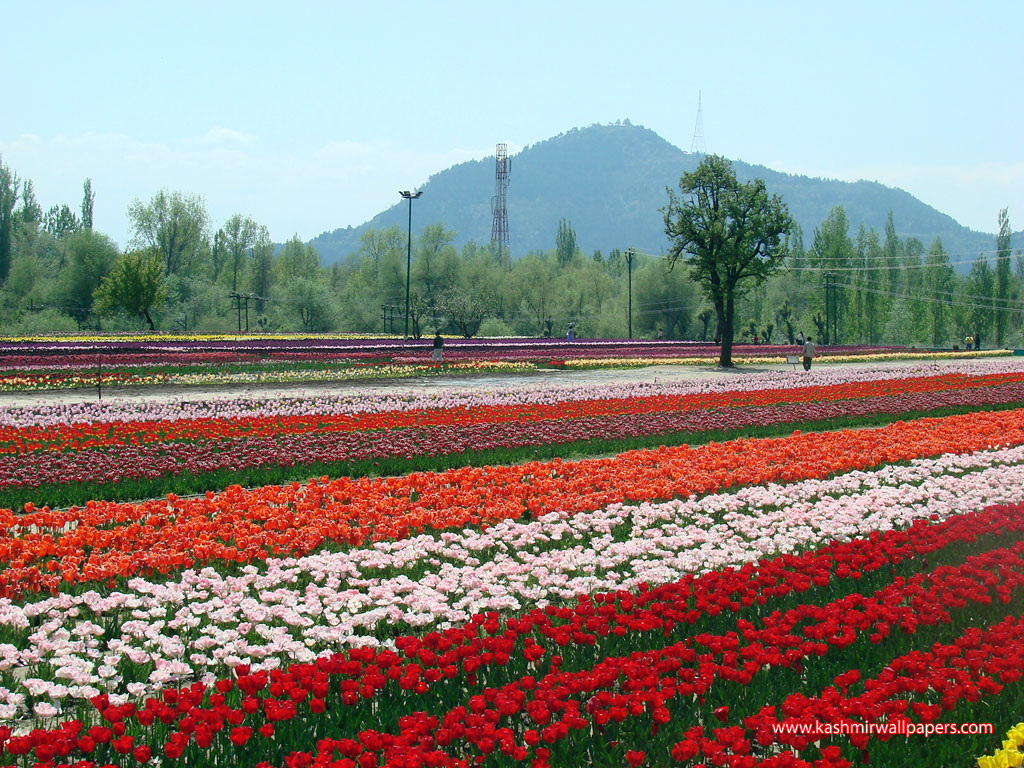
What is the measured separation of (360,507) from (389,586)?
2679mm

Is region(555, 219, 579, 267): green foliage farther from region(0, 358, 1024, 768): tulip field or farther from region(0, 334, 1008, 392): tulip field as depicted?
region(0, 358, 1024, 768): tulip field

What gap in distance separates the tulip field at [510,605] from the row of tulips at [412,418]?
2.50 feet

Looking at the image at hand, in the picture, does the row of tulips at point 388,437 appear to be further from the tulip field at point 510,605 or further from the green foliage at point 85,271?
the green foliage at point 85,271

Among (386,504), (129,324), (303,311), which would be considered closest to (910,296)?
(303,311)

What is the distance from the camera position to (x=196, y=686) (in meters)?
4.20

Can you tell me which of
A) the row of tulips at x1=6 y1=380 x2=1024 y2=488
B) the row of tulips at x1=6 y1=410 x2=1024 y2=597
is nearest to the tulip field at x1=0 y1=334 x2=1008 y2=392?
the row of tulips at x1=6 y1=380 x2=1024 y2=488

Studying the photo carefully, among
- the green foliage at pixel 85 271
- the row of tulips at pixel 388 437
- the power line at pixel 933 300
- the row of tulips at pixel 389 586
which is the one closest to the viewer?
the row of tulips at pixel 389 586

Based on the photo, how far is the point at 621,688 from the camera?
4.59 metres

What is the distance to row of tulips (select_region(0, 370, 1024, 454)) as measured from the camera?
14484 millimetres

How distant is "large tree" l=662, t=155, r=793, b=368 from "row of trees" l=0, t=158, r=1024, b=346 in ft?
101

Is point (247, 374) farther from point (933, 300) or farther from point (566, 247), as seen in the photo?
point (566, 247)

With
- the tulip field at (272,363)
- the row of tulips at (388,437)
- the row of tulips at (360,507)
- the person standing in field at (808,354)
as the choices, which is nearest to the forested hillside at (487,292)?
the tulip field at (272,363)

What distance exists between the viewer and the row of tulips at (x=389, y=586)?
5.18 m

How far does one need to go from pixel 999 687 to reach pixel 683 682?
1539 millimetres
